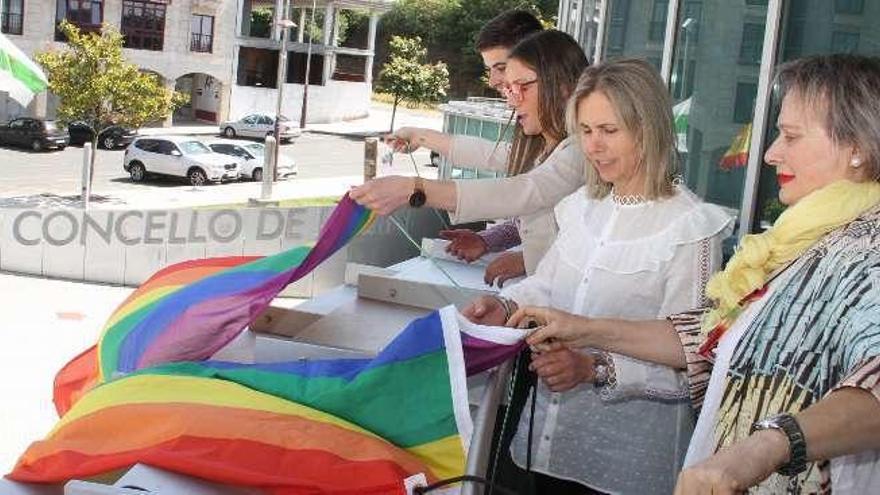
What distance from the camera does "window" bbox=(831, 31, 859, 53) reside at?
4.07 meters

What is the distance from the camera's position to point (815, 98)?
1.79m

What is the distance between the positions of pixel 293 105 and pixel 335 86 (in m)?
2.76

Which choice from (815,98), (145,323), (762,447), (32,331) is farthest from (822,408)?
(32,331)

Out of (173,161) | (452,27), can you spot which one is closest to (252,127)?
(173,161)

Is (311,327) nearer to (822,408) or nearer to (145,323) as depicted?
(145,323)

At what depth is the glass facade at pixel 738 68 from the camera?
13.9 feet

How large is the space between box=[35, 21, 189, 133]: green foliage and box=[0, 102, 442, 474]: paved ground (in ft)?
6.70

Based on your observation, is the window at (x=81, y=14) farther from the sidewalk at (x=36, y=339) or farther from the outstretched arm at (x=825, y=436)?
the outstretched arm at (x=825, y=436)

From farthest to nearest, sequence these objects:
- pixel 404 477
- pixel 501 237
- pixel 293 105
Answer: pixel 293 105 < pixel 501 237 < pixel 404 477

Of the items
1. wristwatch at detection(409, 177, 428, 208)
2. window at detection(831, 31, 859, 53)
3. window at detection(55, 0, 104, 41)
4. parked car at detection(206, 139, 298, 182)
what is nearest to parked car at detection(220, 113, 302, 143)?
window at detection(55, 0, 104, 41)

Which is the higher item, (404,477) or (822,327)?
(822,327)

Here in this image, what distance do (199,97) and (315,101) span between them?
5.74 metres

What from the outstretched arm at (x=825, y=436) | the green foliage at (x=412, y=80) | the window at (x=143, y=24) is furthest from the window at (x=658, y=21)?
the green foliage at (x=412, y=80)

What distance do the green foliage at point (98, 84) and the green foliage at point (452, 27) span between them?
99.7 feet
